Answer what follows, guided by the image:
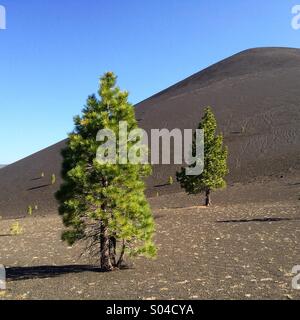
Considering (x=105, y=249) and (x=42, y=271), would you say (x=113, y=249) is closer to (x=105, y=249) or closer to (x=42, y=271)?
(x=105, y=249)

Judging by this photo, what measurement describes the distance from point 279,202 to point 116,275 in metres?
27.6

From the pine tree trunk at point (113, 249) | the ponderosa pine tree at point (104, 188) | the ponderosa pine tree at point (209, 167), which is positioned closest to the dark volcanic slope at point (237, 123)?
the ponderosa pine tree at point (209, 167)

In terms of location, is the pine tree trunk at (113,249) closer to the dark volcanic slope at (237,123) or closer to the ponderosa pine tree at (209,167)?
the ponderosa pine tree at (209,167)

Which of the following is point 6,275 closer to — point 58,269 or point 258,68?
point 58,269

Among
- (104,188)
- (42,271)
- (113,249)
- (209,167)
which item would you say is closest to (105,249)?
(113,249)

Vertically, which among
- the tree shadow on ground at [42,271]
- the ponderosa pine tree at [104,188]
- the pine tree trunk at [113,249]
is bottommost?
the tree shadow on ground at [42,271]

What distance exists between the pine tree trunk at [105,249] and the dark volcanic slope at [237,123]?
43240 millimetres

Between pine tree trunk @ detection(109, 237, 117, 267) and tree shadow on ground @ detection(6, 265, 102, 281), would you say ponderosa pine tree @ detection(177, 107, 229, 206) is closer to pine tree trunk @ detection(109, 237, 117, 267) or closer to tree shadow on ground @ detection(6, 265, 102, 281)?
tree shadow on ground @ detection(6, 265, 102, 281)

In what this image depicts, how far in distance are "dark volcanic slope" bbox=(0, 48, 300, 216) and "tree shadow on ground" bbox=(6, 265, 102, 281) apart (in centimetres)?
4215

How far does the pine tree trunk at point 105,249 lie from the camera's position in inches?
551

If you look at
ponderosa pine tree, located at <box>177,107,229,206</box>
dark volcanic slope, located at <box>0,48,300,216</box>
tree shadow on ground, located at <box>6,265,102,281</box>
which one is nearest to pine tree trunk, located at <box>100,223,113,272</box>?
tree shadow on ground, located at <box>6,265,102,281</box>

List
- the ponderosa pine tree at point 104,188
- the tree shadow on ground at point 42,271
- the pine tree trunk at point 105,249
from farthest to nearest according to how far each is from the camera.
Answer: the tree shadow on ground at point 42,271
the pine tree trunk at point 105,249
the ponderosa pine tree at point 104,188

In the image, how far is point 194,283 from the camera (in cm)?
1194

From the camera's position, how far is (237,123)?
8206 cm
